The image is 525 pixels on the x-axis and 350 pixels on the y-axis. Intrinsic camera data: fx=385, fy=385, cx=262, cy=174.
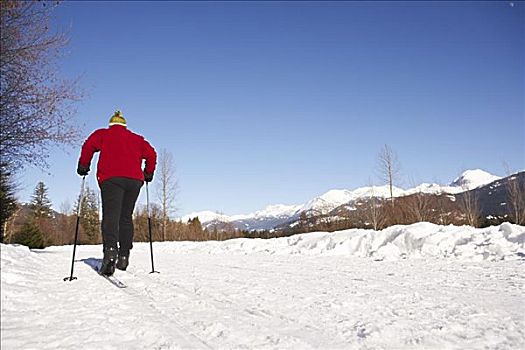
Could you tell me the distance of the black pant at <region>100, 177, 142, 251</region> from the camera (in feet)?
15.9

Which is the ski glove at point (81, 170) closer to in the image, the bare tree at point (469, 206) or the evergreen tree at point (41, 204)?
the bare tree at point (469, 206)

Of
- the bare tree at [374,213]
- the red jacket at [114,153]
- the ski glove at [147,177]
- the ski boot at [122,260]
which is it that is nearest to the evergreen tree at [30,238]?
the bare tree at [374,213]

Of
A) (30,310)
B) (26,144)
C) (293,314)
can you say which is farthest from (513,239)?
(26,144)

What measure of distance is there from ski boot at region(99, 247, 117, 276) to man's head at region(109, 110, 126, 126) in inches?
66.8

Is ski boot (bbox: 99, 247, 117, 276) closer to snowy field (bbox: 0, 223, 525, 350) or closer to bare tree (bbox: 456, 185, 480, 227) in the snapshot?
snowy field (bbox: 0, 223, 525, 350)

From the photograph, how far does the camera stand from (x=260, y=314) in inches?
111

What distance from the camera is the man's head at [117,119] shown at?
17.3 ft

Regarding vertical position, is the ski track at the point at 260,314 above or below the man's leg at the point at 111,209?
below

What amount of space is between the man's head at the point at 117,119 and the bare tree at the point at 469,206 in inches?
666

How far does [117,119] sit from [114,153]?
0.55 metres

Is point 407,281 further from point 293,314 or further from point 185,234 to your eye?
point 185,234

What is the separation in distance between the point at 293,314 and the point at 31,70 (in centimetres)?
1080

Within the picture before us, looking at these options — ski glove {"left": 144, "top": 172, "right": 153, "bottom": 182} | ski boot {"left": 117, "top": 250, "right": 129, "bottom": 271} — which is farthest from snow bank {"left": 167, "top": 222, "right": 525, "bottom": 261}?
ski boot {"left": 117, "top": 250, "right": 129, "bottom": 271}

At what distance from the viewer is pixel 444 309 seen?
9.68 feet
